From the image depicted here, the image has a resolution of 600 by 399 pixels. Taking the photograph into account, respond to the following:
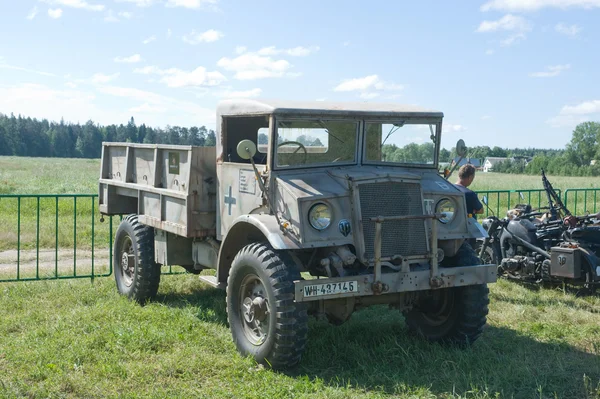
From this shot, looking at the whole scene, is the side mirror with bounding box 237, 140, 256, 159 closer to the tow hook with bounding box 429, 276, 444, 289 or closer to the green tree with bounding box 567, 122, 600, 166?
the tow hook with bounding box 429, 276, 444, 289

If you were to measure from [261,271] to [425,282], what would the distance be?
1.41 metres

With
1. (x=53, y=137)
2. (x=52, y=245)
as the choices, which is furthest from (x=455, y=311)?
(x=53, y=137)

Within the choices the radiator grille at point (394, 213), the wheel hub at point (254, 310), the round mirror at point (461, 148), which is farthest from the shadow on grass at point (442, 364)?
the round mirror at point (461, 148)

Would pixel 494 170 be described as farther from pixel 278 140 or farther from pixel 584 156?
pixel 278 140

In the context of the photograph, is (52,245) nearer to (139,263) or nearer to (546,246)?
(139,263)

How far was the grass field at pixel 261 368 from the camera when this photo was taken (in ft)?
18.4

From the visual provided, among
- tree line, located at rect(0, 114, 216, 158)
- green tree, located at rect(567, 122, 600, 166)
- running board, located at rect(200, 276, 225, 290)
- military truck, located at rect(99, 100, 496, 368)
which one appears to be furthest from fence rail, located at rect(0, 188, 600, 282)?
tree line, located at rect(0, 114, 216, 158)

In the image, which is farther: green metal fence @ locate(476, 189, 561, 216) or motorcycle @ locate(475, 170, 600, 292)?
green metal fence @ locate(476, 189, 561, 216)

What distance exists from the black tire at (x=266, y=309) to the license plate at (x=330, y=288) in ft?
0.67

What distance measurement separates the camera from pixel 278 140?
21.1 ft

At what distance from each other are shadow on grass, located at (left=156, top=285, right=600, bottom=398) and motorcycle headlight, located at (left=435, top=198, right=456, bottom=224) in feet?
3.98

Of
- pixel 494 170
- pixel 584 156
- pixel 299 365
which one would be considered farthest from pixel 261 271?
pixel 584 156

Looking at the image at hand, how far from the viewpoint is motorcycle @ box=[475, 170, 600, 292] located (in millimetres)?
9000

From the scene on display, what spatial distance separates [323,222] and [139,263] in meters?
3.43
